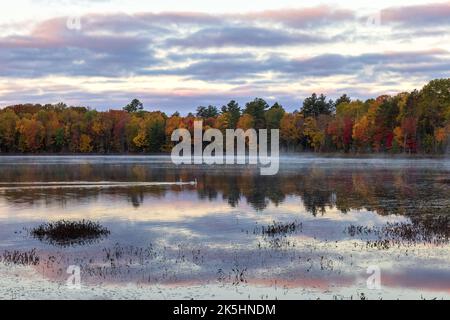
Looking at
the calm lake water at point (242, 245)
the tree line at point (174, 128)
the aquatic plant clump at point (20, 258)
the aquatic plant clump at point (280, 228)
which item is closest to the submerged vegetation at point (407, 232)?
the calm lake water at point (242, 245)

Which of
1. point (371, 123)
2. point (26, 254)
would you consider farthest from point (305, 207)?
point (371, 123)

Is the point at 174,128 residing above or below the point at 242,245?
above

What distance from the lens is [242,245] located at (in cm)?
2312

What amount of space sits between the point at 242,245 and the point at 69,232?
8084mm

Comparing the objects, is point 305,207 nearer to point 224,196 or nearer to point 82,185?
point 224,196

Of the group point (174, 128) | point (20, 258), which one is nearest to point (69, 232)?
point (20, 258)

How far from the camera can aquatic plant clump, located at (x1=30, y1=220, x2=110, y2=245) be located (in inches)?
964

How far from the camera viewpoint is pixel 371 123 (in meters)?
154

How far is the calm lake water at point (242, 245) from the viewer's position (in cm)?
1700

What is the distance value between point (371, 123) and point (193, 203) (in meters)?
124

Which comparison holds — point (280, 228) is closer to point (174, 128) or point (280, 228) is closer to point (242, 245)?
point (242, 245)

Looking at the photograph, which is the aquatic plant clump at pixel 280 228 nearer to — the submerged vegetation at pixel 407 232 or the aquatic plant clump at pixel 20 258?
the submerged vegetation at pixel 407 232

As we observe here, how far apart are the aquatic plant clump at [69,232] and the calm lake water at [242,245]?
54cm

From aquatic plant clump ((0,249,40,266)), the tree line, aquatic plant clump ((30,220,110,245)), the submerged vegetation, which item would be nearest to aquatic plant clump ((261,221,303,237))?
the submerged vegetation
